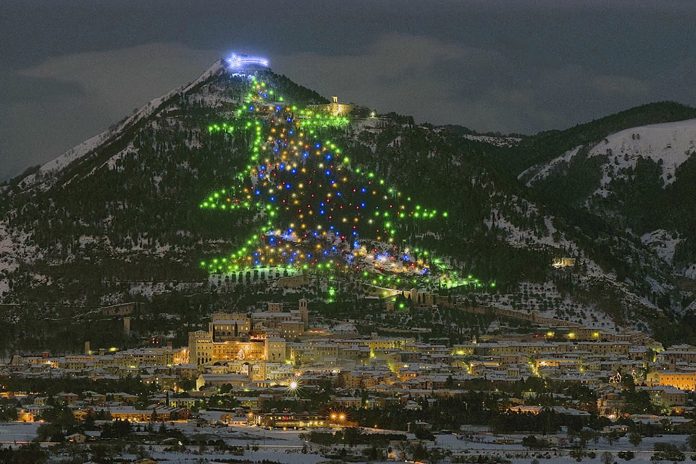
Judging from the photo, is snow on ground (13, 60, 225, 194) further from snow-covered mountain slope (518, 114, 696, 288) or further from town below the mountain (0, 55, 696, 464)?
snow-covered mountain slope (518, 114, 696, 288)

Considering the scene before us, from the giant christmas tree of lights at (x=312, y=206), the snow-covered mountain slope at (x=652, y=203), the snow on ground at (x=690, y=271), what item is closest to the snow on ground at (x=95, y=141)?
the giant christmas tree of lights at (x=312, y=206)

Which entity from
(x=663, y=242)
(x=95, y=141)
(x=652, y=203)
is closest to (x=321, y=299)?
(x=663, y=242)

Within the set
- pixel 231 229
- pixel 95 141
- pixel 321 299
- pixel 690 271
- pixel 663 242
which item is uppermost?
pixel 95 141

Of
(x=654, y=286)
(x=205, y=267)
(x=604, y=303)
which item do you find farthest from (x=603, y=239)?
(x=205, y=267)

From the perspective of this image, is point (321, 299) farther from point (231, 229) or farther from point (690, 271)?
point (690, 271)

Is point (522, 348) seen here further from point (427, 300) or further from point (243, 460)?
point (243, 460)

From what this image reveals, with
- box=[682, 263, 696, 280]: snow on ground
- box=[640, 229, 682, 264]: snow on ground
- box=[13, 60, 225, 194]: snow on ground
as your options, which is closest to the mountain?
box=[640, 229, 682, 264]: snow on ground

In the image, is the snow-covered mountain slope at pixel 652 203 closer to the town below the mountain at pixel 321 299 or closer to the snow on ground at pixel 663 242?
the snow on ground at pixel 663 242
